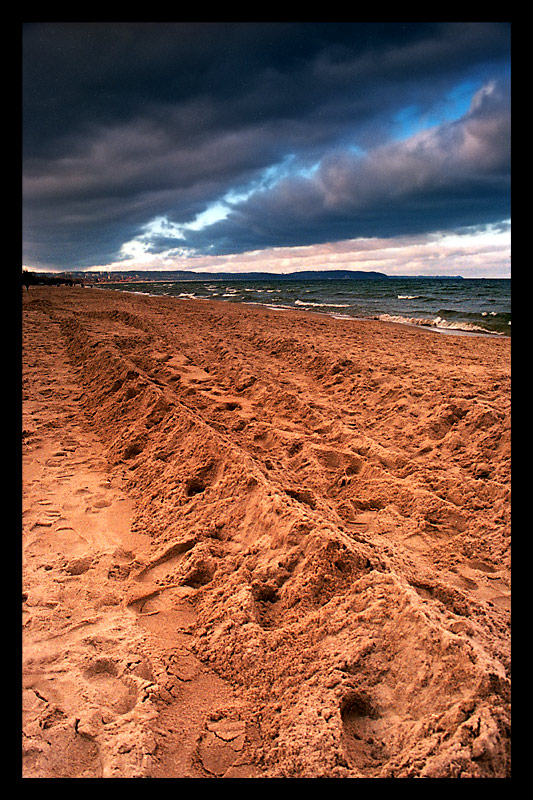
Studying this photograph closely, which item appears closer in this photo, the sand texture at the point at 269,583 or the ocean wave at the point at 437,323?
the sand texture at the point at 269,583

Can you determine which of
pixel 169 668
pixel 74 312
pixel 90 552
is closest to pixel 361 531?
pixel 169 668

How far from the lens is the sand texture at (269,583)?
5.56ft

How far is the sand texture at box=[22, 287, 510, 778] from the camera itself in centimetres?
169

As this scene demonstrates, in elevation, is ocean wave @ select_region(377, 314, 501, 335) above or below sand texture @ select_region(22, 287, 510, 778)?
above

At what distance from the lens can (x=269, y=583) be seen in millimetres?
2434

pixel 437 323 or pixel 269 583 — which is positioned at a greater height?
pixel 437 323

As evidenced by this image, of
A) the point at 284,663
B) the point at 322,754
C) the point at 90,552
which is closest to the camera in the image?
the point at 322,754

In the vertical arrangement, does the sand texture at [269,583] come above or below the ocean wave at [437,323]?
below

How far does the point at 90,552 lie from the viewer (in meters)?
2.93

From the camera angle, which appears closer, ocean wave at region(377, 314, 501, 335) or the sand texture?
the sand texture

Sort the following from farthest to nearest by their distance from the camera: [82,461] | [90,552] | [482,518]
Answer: [82,461] → [482,518] → [90,552]
